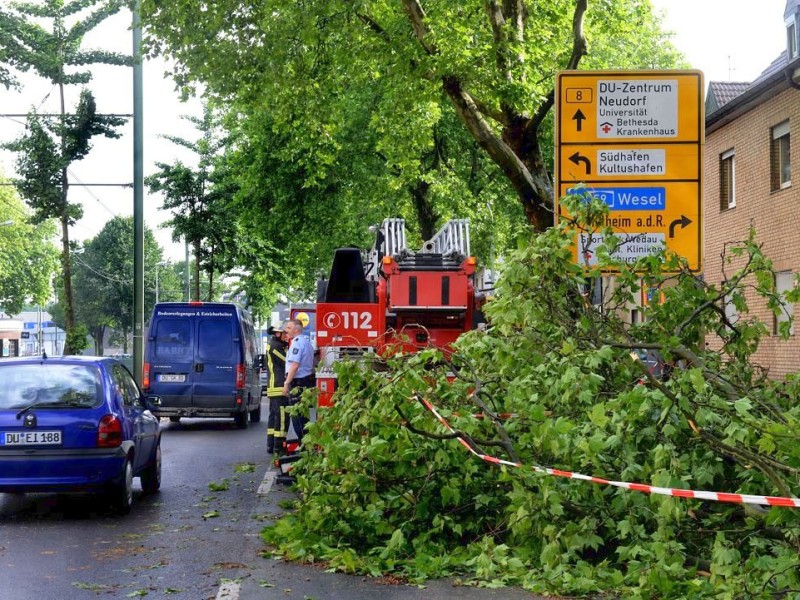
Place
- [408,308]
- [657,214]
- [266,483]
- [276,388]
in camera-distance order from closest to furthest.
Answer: [657,214] → [266,483] → [408,308] → [276,388]

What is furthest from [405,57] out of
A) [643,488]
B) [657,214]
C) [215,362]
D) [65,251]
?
[65,251]

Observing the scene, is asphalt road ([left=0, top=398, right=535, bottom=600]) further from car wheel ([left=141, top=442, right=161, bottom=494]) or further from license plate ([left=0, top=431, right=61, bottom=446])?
license plate ([left=0, top=431, right=61, bottom=446])

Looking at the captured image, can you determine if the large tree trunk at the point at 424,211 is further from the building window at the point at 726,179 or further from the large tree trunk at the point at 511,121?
the large tree trunk at the point at 511,121

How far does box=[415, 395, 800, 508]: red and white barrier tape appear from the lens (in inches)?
227

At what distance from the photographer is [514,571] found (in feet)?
24.1

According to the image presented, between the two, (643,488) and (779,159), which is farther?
(779,159)

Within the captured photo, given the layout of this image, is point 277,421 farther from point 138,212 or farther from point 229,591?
point 138,212

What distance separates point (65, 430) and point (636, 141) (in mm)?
5800

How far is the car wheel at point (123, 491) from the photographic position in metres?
10.6

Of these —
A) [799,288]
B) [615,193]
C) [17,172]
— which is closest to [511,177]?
[615,193]

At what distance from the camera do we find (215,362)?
2227 cm

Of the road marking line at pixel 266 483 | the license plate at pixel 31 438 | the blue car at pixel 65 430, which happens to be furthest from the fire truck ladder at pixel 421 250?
the license plate at pixel 31 438

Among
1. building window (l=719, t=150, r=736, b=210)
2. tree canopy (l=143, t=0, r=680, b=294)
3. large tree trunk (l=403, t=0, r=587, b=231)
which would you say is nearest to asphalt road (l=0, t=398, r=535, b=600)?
large tree trunk (l=403, t=0, r=587, b=231)

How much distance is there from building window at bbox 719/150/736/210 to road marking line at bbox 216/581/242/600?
25.1 m
